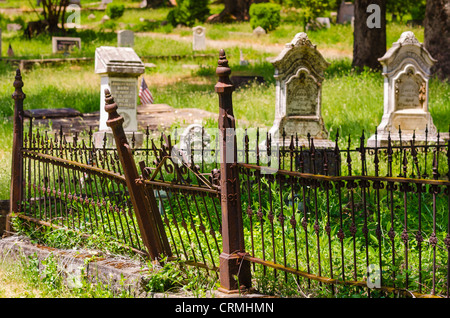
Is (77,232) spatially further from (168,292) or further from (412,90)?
(412,90)

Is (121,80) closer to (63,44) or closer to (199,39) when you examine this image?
(63,44)

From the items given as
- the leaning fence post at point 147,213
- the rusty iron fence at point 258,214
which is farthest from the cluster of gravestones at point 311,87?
the leaning fence post at point 147,213

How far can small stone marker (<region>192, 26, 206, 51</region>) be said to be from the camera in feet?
94.5

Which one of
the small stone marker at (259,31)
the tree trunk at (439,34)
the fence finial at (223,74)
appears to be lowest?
the fence finial at (223,74)

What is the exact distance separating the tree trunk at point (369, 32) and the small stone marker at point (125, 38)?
12.2 m

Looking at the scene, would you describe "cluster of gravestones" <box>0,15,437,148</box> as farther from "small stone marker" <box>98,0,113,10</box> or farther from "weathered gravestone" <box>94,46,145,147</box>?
"small stone marker" <box>98,0,113,10</box>

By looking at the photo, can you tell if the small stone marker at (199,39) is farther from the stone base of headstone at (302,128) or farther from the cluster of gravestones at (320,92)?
the stone base of headstone at (302,128)

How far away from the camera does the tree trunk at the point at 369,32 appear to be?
18922mm

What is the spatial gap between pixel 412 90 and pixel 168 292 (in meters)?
8.81

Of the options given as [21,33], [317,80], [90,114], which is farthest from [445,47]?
[21,33]

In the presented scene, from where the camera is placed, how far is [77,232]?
251 inches

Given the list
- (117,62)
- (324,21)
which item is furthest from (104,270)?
(324,21)

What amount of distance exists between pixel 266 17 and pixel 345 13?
24.2ft

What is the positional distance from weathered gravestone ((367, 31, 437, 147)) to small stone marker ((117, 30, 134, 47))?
58.7ft
